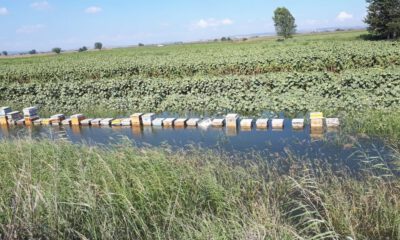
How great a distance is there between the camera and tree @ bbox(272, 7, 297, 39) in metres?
90.2

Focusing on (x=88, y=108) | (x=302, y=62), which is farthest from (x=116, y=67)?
(x=302, y=62)

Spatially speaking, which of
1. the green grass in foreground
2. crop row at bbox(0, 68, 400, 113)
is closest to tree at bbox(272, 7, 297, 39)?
crop row at bbox(0, 68, 400, 113)

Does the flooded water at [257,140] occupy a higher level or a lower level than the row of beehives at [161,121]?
lower

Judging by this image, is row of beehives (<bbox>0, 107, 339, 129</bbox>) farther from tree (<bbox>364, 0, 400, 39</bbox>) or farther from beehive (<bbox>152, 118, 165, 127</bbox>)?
tree (<bbox>364, 0, 400, 39</bbox>)

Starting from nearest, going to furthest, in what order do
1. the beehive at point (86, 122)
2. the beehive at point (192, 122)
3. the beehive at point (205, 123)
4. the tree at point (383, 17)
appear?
the beehive at point (205, 123) → the beehive at point (192, 122) → the beehive at point (86, 122) → the tree at point (383, 17)

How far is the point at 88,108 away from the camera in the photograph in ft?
48.0

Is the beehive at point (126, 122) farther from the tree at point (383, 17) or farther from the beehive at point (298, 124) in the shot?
the tree at point (383, 17)

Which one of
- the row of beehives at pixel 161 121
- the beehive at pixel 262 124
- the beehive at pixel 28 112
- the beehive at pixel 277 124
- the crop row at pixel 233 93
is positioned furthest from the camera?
the beehive at pixel 28 112

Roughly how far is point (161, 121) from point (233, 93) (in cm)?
331

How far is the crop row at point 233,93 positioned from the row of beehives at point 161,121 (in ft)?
5.48

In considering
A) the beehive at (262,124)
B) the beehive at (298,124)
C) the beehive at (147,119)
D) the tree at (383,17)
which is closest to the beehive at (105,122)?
the beehive at (147,119)

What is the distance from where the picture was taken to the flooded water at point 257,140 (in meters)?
7.80

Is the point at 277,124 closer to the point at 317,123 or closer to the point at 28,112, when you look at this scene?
the point at 317,123

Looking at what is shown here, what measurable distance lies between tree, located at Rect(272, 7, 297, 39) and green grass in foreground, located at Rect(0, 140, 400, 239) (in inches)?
3490
